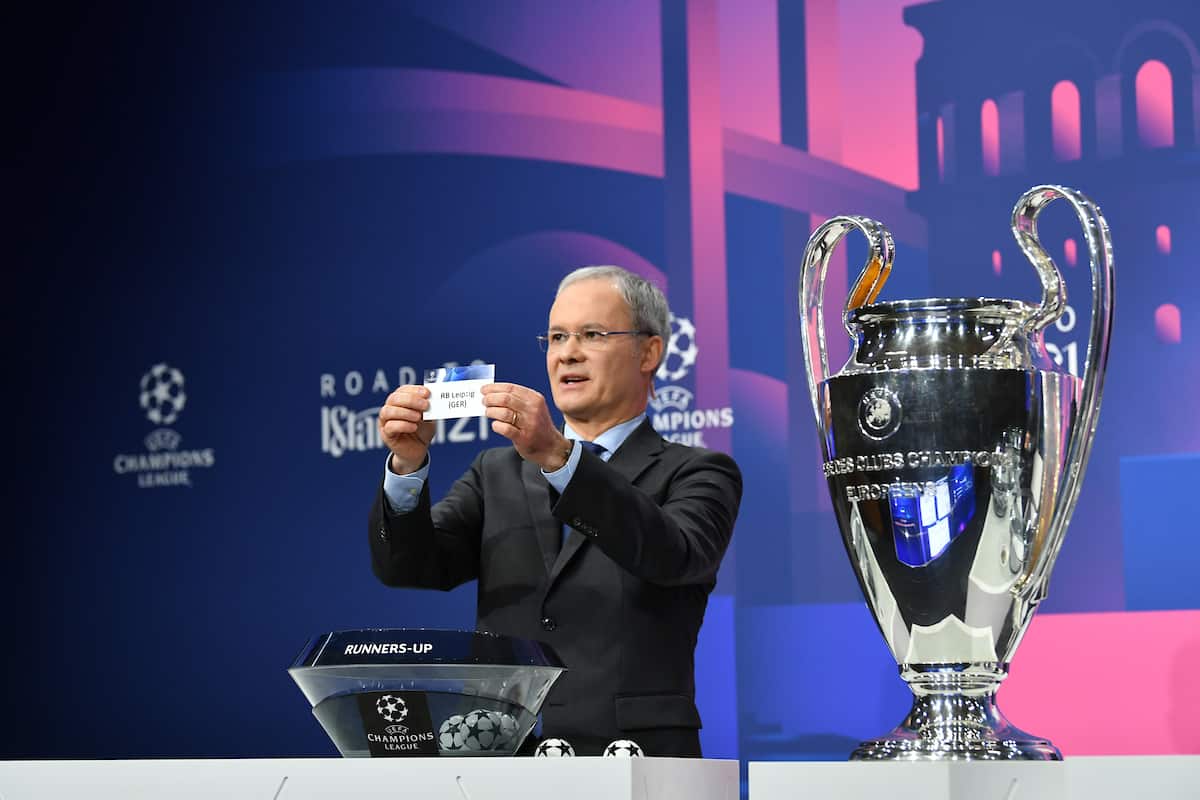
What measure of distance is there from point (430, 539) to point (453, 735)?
0.74 m

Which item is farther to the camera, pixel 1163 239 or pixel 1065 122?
pixel 1065 122

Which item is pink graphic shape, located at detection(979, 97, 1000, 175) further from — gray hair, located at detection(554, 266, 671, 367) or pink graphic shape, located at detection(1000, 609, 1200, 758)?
gray hair, located at detection(554, 266, 671, 367)

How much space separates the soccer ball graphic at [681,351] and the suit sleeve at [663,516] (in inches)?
47.0

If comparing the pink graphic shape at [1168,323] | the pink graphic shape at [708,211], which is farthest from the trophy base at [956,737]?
the pink graphic shape at [708,211]

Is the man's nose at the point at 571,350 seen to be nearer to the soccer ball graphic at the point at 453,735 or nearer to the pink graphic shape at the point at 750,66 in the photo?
the soccer ball graphic at the point at 453,735

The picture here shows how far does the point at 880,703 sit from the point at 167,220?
2.28 meters

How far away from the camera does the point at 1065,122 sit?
292cm

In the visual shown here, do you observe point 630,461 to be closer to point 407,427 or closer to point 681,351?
point 407,427

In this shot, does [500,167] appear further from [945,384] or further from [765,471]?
[945,384]

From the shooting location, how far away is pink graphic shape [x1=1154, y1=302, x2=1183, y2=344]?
279 cm

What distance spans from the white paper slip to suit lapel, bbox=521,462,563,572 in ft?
1.72

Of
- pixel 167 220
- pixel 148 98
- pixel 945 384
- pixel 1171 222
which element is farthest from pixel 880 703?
pixel 148 98

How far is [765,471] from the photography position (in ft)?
10.4

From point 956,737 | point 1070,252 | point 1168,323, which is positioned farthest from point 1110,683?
point 956,737
